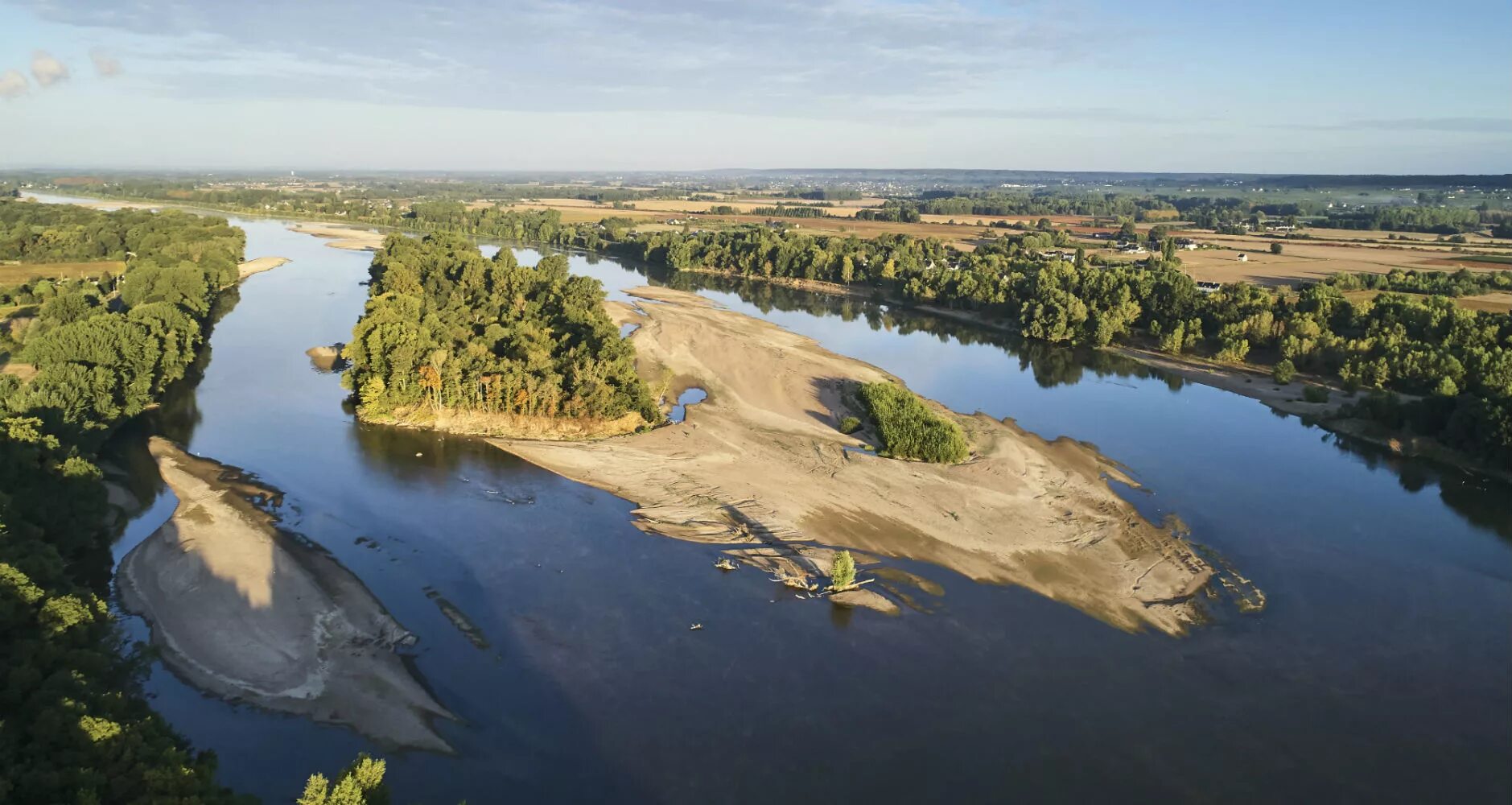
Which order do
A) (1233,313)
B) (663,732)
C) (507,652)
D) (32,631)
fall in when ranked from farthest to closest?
(1233,313), (507,652), (663,732), (32,631)

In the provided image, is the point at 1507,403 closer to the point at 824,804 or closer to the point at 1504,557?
the point at 1504,557

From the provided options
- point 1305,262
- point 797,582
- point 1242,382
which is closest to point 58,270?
point 797,582

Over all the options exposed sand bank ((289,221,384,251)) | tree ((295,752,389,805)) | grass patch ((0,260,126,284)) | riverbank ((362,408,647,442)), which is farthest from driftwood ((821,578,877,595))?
exposed sand bank ((289,221,384,251))

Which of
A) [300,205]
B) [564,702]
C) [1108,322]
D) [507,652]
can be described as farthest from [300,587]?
[300,205]

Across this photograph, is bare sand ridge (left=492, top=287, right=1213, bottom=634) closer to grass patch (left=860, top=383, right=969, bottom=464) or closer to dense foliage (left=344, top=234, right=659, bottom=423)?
grass patch (left=860, top=383, right=969, bottom=464)

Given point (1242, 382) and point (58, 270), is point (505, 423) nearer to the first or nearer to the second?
point (1242, 382)

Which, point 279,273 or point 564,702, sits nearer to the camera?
point 564,702

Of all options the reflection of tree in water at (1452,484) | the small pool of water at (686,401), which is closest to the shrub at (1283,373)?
the reflection of tree in water at (1452,484)
